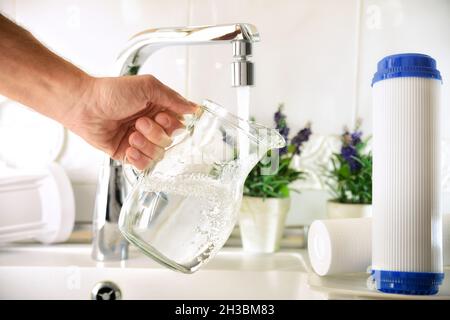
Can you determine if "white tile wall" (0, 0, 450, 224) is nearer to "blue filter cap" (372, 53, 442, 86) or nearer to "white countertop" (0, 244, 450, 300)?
"white countertop" (0, 244, 450, 300)

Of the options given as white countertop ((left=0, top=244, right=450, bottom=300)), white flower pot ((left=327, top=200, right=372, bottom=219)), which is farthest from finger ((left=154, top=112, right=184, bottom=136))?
white flower pot ((left=327, top=200, right=372, bottom=219))

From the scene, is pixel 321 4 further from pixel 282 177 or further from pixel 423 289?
pixel 423 289

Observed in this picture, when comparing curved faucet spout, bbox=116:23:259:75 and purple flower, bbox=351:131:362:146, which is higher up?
curved faucet spout, bbox=116:23:259:75

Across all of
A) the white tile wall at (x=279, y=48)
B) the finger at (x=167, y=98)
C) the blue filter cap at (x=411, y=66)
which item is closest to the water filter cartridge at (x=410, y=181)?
the blue filter cap at (x=411, y=66)

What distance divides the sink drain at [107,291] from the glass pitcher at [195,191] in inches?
11.0

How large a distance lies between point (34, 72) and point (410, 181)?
17.9 inches

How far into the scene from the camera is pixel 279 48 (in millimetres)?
952

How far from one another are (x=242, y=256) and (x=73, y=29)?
0.53 m

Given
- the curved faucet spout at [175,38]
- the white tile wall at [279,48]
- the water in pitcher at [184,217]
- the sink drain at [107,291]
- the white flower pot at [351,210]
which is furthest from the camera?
the white tile wall at [279,48]

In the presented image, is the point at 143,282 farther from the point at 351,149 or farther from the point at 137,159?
the point at 351,149

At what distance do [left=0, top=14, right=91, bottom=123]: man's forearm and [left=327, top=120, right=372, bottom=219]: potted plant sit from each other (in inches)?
18.2

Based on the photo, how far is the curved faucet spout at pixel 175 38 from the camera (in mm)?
583

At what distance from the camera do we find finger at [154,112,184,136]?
63 cm

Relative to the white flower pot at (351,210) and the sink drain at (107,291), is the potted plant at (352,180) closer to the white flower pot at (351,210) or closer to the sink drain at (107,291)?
the white flower pot at (351,210)
